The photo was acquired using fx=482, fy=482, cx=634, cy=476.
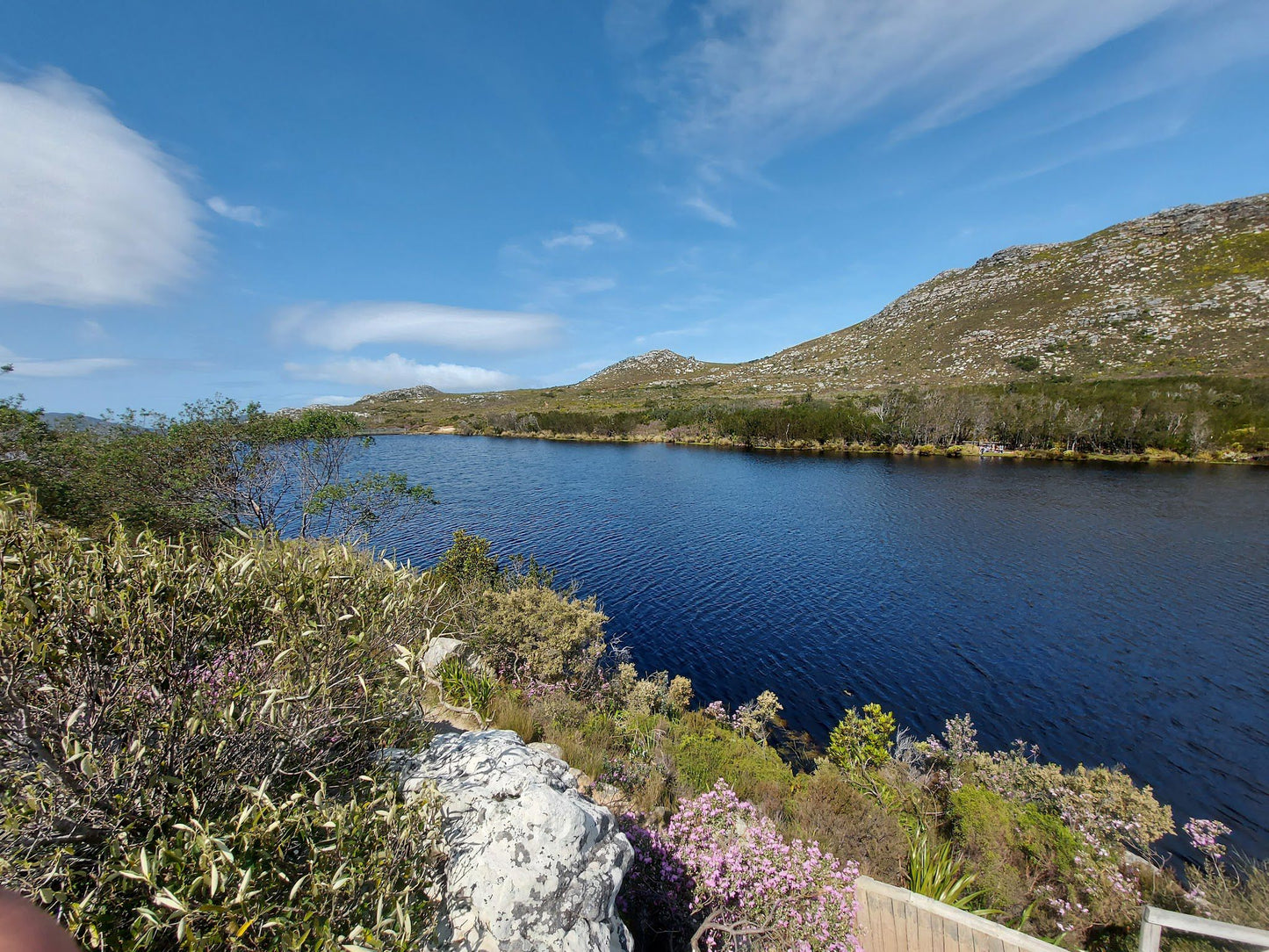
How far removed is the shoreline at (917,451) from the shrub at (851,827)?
49542 millimetres

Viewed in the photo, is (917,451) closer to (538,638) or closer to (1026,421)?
(1026,421)

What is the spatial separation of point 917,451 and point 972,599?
200 ft

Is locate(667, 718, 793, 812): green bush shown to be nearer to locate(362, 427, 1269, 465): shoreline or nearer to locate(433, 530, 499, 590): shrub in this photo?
locate(433, 530, 499, 590): shrub

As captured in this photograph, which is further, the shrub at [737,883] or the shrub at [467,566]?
the shrub at [467,566]

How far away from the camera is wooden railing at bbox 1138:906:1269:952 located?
4398 mm

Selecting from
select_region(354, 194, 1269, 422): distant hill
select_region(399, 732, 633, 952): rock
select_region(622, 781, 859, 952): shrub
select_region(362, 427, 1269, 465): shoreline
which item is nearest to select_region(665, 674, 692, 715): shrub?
select_region(622, 781, 859, 952): shrub

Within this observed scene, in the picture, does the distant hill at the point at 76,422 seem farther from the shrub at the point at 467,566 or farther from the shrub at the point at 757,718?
the shrub at the point at 757,718

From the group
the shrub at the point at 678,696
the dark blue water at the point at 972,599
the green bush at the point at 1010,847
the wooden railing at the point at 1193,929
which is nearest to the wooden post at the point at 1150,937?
the wooden railing at the point at 1193,929

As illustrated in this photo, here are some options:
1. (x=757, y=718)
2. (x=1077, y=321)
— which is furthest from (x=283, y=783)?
(x=1077, y=321)

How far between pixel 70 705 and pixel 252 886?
156 cm

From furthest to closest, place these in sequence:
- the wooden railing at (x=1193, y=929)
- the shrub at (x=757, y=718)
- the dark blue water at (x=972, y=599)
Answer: the dark blue water at (x=972, y=599) → the shrub at (x=757, y=718) → the wooden railing at (x=1193, y=929)

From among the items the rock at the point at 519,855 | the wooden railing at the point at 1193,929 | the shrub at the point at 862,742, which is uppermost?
the rock at the point at 519,855

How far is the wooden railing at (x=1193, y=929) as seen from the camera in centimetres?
440

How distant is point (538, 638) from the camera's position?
40.0 ft
